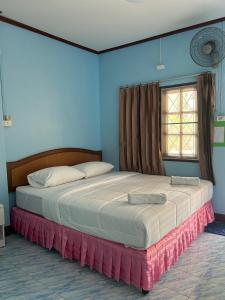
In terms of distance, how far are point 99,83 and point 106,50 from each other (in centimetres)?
56

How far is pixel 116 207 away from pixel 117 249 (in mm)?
328

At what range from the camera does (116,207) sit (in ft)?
6.76

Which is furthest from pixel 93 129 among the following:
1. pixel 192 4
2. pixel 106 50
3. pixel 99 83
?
pixel 192 4

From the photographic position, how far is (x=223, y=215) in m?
3.25

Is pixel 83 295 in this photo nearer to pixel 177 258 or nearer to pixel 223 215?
pixel 177 258

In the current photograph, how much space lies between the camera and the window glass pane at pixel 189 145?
348 cm

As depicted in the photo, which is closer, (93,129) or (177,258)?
(177,258)

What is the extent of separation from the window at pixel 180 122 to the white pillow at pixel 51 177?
148 centimetres

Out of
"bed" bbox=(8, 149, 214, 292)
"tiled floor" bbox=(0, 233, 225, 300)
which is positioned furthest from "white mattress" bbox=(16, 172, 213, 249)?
"tiled floor" bbox=(0, 233, 225, 300)

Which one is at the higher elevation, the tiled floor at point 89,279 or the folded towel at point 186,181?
the folded towel at point 186,181

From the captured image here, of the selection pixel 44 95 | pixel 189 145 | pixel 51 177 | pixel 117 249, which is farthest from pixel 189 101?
pixel 117 249

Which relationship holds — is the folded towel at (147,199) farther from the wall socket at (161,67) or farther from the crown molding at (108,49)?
the crown molding at (108,49)

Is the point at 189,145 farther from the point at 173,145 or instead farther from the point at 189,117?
the point at 189,117

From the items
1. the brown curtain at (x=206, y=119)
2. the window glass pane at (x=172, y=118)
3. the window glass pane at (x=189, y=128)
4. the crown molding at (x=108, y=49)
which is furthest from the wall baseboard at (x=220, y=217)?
the crown molding at (x=108, y=49)
